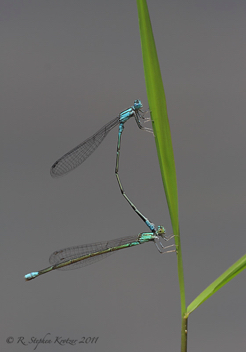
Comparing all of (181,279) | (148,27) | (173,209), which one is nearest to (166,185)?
(173,209)

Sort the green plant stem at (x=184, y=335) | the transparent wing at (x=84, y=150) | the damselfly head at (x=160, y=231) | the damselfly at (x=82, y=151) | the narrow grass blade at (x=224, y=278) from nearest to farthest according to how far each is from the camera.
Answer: the narrow grass blade at (x=224, y=278)
the green plant stem at (x=184, y=335)
the damselfly head at (x=160, y=231)
the damselfly at (x=82, y=151)
the transparent wing at (x=84, y=150)

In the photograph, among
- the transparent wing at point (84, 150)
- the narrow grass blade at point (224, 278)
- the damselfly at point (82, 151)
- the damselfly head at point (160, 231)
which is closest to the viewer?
the narrow grass blade at point (224, 278)

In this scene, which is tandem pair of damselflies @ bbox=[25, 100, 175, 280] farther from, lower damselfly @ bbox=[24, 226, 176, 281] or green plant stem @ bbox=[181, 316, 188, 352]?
green plant stem @ bbox=[181, 316, 188, 352]

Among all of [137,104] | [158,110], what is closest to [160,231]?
[137,104]

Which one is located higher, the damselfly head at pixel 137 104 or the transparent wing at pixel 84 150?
the transparent wing at pixel 84 150

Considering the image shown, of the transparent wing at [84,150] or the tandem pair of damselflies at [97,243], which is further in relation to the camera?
the transparent wing at [84,150]

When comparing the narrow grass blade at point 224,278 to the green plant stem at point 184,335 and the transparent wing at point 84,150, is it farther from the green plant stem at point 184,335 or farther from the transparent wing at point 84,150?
the transparent wing at point 84,150

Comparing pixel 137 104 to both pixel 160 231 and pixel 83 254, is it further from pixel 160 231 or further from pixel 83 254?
pixel 83 254

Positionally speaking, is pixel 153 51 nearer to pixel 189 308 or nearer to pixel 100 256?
pixel 189 308

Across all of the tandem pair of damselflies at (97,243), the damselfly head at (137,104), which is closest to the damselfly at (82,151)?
the tandem pair of damselflies at (97,243)
